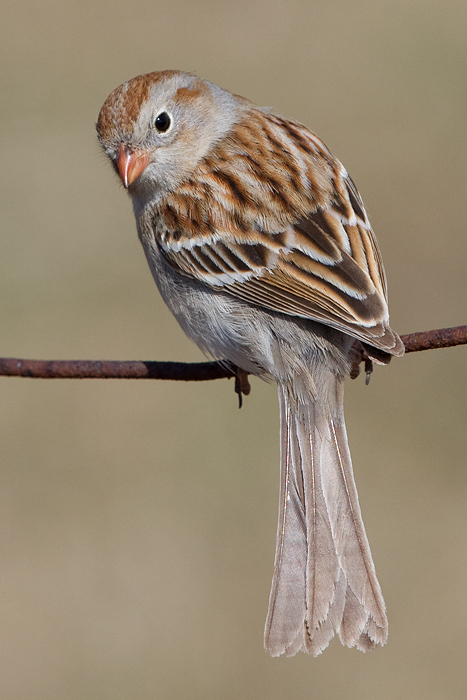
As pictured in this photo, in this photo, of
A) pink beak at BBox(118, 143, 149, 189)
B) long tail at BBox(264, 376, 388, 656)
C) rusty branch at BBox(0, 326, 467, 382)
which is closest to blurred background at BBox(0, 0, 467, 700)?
long tail at BBox(264, 376, 388, 656)

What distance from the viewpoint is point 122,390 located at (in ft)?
21.4

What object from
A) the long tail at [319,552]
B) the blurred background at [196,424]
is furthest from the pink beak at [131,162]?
the blurred background at [196,424]

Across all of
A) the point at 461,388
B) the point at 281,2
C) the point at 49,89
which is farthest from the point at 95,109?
the point at 461,388

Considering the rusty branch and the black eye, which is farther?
the black eye

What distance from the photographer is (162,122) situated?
3951 mm

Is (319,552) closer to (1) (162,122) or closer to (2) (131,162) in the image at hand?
(2) (131,162)

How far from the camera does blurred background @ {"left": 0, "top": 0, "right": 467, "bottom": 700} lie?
5211 millimetres

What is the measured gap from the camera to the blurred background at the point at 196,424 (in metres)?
5.21

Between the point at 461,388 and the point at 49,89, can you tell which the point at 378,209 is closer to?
the point at 461,388

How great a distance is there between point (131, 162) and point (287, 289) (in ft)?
3.00

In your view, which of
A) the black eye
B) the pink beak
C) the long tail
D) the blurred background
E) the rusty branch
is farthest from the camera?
the blurred background

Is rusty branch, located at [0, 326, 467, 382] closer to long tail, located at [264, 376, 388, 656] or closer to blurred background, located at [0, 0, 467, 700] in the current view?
long tail, located at [264, 376, 388, 656]

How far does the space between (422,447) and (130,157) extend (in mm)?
3057

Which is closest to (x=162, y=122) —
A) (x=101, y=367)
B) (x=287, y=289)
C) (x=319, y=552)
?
(x=287, y=289)
